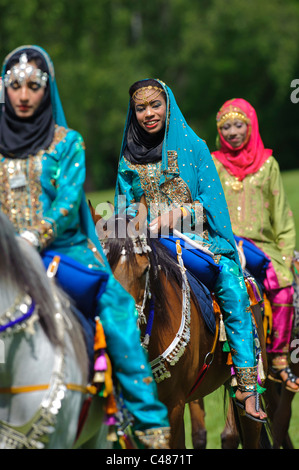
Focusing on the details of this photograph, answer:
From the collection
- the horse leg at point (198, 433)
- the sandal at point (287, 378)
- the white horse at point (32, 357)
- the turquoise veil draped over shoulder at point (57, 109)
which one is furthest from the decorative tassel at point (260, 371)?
the white horse at point (32, 357)

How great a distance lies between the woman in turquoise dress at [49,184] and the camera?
11.2ft

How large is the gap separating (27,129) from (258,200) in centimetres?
353

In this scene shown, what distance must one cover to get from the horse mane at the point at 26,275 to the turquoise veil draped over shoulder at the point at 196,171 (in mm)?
1957

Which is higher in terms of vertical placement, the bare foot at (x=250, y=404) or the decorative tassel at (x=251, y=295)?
the decorative tassel at (x=251, y=295)

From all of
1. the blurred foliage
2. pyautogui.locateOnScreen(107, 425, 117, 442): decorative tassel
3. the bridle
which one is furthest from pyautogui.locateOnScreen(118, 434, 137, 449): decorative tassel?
the blurred foliage

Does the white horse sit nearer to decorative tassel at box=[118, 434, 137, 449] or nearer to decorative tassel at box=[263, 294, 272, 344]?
decorative tassel at box=[118, 434, 137, 449]

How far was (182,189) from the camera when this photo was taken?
16.9ft

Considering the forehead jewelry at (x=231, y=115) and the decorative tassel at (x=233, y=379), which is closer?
the decorative tassel at (x=233, y=379)

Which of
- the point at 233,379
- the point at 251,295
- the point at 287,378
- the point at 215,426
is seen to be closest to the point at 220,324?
Result: the point at 233,379

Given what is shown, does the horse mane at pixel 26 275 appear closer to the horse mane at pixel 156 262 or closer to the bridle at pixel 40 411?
the bridle at pixel 40 411

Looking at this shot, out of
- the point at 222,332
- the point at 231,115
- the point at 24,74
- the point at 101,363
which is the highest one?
the point at 231,115

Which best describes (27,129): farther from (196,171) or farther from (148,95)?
(196,171)

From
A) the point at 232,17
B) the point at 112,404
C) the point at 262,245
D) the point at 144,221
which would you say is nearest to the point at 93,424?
the point at 112,404

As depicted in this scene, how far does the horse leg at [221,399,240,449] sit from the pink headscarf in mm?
1944
